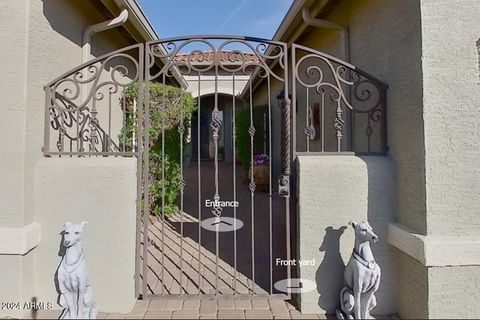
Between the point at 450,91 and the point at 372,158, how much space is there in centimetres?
82

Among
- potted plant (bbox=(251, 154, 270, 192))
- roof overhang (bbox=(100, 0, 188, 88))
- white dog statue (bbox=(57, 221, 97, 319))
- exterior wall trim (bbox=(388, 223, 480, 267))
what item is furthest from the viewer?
potted plant (bbox=(251, 154, 270, 192))

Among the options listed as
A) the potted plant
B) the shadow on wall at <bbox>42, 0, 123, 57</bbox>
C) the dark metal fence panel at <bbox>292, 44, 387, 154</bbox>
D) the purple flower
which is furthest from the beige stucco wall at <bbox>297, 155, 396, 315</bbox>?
the purple flower

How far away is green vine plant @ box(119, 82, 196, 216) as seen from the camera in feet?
17.0

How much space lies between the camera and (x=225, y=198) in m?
8.12

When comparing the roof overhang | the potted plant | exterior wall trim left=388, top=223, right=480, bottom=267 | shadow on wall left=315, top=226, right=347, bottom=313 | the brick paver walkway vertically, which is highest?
the roof overhang

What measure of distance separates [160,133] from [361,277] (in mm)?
3994

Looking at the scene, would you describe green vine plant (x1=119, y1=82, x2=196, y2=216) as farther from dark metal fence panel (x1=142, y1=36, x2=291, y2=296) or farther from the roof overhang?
the roof overhang

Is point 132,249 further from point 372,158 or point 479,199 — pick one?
point 479,199

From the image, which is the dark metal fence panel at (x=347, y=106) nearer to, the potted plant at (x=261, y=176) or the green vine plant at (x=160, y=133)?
the green vine plant at (x=160, y=133)

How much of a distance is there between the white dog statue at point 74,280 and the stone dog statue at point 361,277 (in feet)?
7.26

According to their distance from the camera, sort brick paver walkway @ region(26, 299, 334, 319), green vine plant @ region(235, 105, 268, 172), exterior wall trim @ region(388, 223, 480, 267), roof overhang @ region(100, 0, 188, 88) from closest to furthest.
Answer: exterior wall trim @ region(388, 223, 480, 267)
brick paver walkway @ region(26, 299, 334, 319)
roof overhang @ region(100, 0, 188, 88)
green vine plant @ region(235, 105, 268, 172)

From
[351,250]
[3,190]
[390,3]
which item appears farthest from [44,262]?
[390,3]

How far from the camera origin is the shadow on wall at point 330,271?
2.89m

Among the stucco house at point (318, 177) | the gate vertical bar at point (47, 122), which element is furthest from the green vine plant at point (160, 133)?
the gate vertical bar at point (47, 122)
